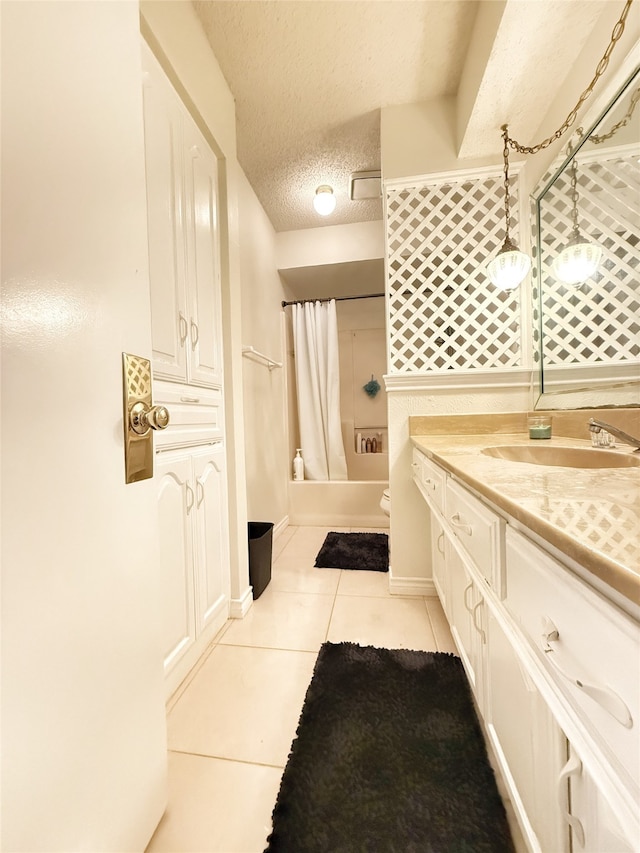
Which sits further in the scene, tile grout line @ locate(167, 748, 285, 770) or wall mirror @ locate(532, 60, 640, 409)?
wall mirror @ locate(532, 60, 640, 409)

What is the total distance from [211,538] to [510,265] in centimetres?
177

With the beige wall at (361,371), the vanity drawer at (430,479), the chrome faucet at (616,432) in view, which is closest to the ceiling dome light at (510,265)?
the chrome faucet at (616,432)

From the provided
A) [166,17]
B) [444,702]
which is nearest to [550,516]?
[444,702]

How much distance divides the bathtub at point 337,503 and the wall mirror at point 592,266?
5.25 feet

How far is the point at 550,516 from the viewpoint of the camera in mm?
395

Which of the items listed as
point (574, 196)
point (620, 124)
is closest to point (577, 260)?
point (574, 196)

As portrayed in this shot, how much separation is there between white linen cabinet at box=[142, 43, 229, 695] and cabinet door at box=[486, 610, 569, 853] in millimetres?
963

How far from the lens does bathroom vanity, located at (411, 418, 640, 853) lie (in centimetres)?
28

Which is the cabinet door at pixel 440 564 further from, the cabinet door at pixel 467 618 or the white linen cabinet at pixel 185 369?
the white linen cabinet at pixel 185 369

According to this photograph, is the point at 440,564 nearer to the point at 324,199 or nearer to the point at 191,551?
the point at 191,551

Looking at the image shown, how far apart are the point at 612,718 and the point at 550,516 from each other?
0.18 metres

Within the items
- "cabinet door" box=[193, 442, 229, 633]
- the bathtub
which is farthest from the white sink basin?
the bathtub

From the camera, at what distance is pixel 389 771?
0.84 m

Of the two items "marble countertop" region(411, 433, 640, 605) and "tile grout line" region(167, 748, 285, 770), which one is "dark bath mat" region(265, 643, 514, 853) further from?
"marble countertop" region(411, 433, 640, 605)
